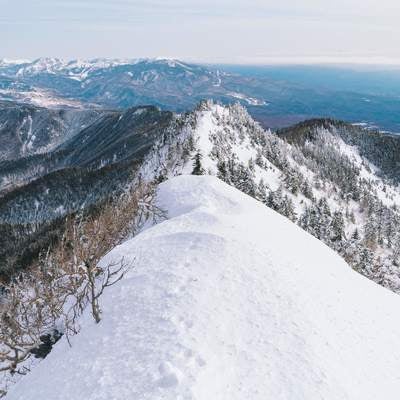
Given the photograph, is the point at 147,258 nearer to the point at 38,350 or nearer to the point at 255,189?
the point at 38,350

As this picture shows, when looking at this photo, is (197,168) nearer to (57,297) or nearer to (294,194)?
(294,194)

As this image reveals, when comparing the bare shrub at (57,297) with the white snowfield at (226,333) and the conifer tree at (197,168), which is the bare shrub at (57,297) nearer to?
the white snowfield at (226,333)

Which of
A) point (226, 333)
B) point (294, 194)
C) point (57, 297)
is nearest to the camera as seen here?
point (226, 333)

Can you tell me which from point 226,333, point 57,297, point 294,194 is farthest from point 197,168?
point 226,333

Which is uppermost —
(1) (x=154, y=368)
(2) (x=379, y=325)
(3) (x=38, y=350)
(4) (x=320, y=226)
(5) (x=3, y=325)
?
(1) (x=154, y=368)

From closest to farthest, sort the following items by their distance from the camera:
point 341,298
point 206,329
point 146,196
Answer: point 206,329 → point 341,298 → point 146,196

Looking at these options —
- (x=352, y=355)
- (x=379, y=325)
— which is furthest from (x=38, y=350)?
(x=379, y=325)

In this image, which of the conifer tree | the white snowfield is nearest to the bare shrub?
the white snowfield

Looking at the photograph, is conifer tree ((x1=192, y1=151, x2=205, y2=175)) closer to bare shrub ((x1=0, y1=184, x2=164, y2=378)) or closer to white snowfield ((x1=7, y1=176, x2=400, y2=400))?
bare shrub ((x1=0, y1=184, x2=164, y2=378))
